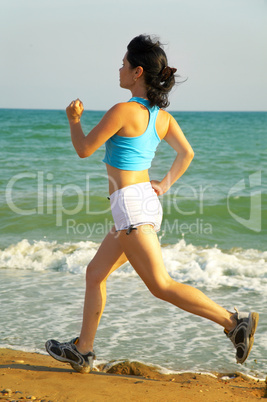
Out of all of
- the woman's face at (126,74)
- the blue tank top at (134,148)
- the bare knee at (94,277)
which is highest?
the woman's face at (126,74)

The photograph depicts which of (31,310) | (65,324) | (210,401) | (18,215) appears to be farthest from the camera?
(18,215)

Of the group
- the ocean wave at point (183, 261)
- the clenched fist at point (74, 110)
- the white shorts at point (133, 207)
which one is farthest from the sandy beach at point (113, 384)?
the ocean wave at point (183, 261)

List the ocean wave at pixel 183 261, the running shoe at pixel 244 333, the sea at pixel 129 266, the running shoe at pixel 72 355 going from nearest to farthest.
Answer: the running shoe at pixel 244 333, the running shoe at pixel 72 355, the sea at pixel 129 266, the ocean wave at pixel 183 261

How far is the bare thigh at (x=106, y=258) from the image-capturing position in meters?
2.95

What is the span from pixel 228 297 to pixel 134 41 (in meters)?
3.05

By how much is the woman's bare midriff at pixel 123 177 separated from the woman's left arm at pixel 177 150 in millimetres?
181

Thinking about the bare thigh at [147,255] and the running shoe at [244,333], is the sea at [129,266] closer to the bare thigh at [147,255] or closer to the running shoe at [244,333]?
the running shoe at [244,333]

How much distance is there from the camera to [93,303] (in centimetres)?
304

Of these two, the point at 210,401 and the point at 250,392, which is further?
the point at 250,392

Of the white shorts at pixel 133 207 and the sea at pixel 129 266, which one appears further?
the sea at pixel 129 266

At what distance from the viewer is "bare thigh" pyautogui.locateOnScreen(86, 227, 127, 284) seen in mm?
2953

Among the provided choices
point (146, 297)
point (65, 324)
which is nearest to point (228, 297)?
point (146, 297)

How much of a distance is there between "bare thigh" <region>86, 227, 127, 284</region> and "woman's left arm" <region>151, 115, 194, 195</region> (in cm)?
37

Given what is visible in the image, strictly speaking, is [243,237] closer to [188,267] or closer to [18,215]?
[188,267]
